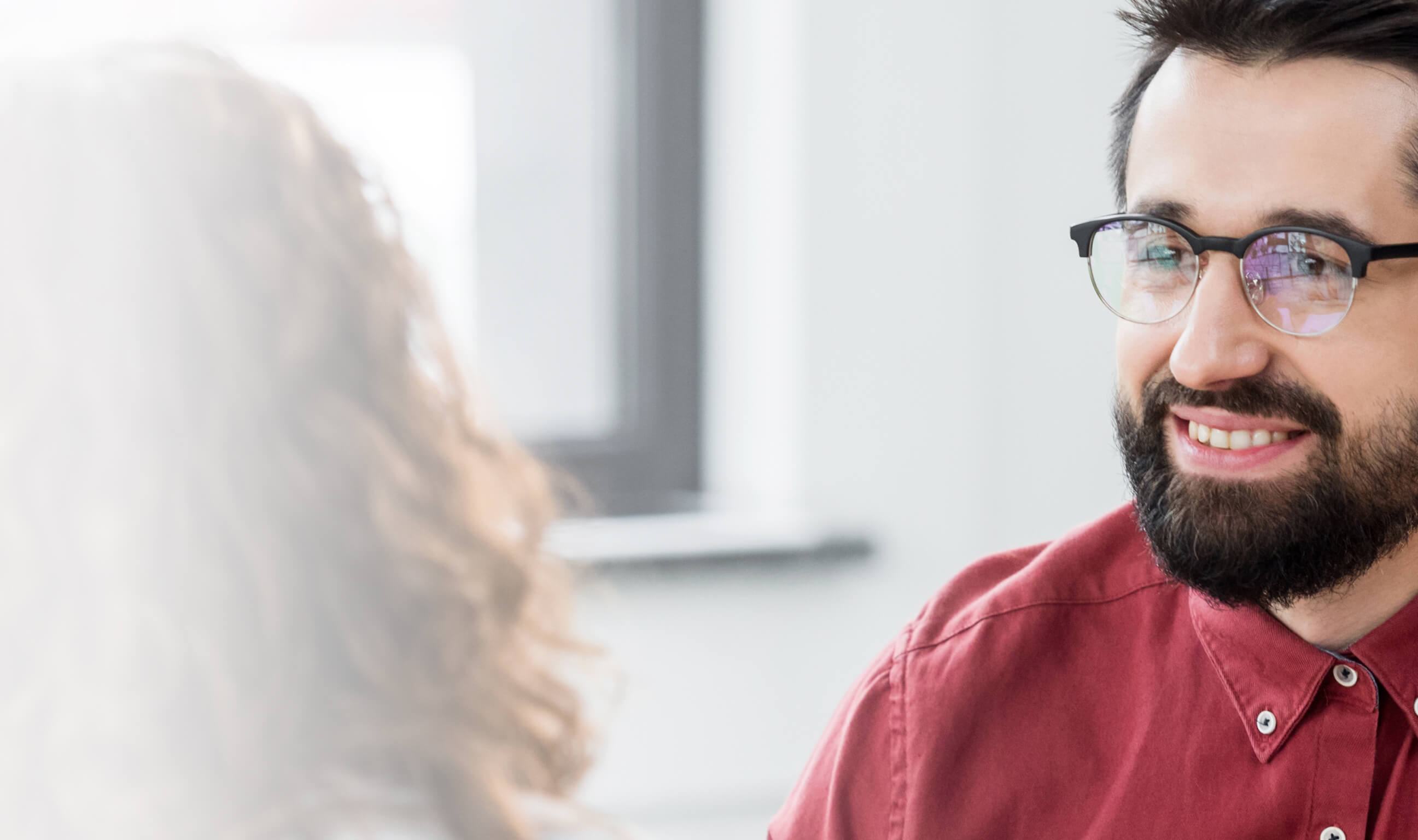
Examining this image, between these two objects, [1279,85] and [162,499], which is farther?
[1279,85]

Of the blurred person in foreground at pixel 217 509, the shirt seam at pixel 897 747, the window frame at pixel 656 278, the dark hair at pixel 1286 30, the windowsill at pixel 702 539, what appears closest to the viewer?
the blurred person in foreground at pixel 217 509

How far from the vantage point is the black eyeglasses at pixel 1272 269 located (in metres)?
1.08

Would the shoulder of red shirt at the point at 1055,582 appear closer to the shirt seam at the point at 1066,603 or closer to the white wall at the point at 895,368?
the shirt seam at the point at 1066,603

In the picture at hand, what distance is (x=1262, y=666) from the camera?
1129 mm

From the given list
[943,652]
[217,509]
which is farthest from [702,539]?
[217,509]

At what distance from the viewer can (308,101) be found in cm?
111

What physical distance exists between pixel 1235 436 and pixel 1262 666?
0.18m

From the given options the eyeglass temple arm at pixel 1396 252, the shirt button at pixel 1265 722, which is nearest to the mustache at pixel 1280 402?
the eyeglass temple arm at pixel 1396 252

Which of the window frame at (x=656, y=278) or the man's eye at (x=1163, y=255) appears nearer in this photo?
the man's eye at (x=1163, y=255)

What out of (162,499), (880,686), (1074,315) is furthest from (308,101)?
(1074,315)

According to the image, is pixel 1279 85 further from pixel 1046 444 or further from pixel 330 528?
pixel 1046 444

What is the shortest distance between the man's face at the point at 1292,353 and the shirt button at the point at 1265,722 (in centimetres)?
9

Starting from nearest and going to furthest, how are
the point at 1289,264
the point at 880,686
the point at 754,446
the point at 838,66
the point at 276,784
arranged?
the point at 276,784, the point at 1289,264, the point at 880,686, the point at 838,66, the point at 754,446

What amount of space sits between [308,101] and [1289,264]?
0.75 metres
